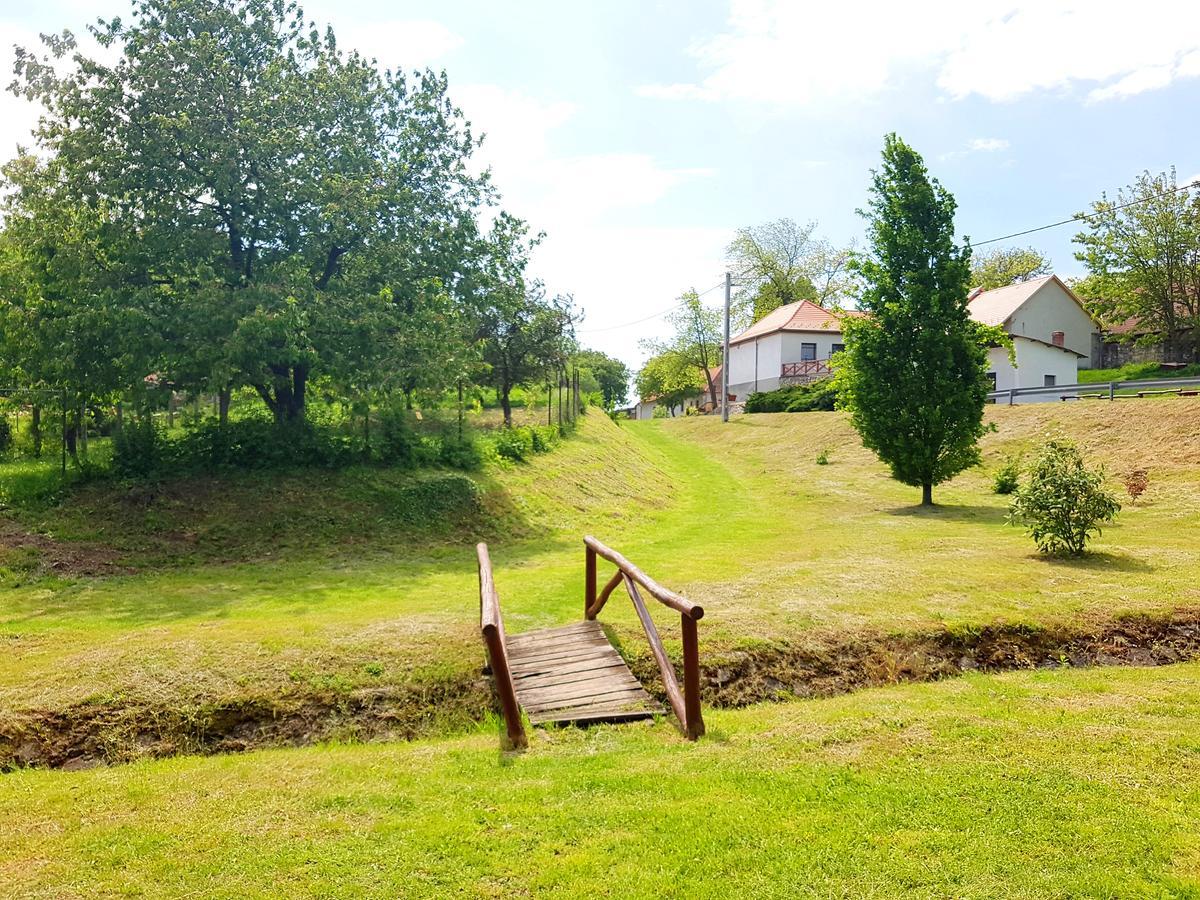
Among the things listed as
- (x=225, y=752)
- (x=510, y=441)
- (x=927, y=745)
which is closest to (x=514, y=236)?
(x=510, y=441)

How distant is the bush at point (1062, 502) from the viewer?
1404 centimetres

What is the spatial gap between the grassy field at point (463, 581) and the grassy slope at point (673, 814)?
4.65 ft

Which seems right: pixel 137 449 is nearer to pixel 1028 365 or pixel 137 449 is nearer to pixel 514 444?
pixel 514 444

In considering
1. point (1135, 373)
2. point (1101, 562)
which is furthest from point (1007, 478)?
point (1135, 373)

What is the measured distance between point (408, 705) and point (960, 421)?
1964cm

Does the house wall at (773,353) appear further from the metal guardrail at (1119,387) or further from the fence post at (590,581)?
the fence post at (590,581)

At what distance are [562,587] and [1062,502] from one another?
888 cm

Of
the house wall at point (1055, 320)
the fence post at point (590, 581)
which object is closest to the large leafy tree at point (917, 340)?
the fence post at point (590, 581)

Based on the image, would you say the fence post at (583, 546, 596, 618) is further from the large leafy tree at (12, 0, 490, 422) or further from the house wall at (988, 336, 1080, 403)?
the house wall at (988, 336, 1080, 403)

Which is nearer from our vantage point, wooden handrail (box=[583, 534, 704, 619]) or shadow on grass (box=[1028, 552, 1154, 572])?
wooden handrail (box=[583, 534, 704, 619])

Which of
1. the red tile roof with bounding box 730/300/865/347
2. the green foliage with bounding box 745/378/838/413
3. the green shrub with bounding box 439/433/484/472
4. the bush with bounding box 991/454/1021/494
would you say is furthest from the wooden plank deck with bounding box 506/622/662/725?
the red tile roof with bounding box 730/300/865/347

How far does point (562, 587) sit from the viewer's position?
1322cm

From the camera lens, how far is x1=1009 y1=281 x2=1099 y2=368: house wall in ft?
168

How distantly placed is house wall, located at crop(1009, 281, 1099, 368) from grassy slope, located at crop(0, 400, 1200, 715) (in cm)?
2758
